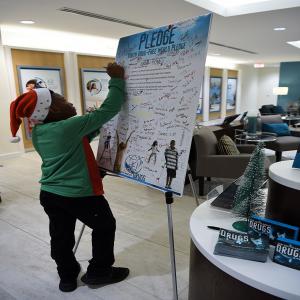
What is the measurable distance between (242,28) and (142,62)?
13.8ft

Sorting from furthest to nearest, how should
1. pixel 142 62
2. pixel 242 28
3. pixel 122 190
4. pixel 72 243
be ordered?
1. pixel 242 28
2. pixel 122 190
3. pixel 72 243
4. pixel 142 62

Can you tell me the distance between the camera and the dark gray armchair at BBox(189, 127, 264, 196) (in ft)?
10.5

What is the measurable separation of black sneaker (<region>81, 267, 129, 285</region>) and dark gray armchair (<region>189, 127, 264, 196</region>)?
1701mm

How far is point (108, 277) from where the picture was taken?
74.4 inches

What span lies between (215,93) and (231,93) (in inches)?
61.8

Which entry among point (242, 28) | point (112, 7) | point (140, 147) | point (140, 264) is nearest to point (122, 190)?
point (140, 264)

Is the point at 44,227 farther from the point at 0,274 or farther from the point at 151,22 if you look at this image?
the point at 151,22

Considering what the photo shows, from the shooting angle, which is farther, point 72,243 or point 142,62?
point 72,243

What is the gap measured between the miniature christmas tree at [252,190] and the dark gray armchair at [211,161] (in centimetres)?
210

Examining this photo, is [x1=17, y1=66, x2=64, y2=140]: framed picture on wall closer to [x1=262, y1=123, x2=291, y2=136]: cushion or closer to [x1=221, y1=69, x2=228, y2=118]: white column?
[x1=262, y1=123, x2=291, y2=136]: cushion

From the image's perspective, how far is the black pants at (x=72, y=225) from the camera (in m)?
1.67

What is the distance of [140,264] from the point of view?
2.12 metres

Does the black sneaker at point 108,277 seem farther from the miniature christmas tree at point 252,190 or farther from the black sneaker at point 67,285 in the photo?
the miniature christmas tree at point 252,190

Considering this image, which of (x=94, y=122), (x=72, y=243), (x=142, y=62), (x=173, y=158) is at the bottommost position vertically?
(x=72, y=243)
